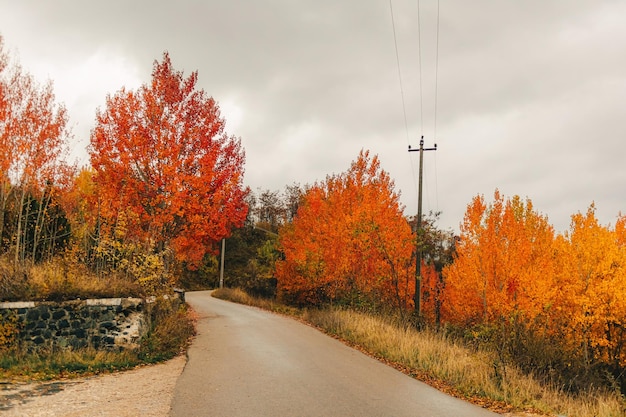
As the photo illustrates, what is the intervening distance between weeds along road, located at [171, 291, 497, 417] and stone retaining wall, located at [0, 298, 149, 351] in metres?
1.85

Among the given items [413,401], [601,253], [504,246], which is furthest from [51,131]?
[601,253]

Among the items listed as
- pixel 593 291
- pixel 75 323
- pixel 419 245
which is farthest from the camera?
pixel 593 291

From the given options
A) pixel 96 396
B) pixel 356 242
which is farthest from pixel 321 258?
pixel 96 396

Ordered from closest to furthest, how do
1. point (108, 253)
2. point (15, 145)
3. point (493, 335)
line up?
point (108, 253) → point (493, 335) → point (15, 145)

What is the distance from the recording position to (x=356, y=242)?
20.2 metres

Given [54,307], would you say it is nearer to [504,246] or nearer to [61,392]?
[61,392]

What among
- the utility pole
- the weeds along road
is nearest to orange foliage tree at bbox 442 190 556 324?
the utility pole

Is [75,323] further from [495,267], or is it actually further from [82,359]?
[495,267]

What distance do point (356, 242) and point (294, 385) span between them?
11813 mm

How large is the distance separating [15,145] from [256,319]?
38.1 ft

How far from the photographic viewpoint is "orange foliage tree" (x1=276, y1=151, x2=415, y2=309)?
64.4ft

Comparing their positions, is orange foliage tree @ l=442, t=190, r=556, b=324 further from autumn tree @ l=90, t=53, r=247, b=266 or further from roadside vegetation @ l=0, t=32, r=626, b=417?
autumn tree @ l=90, t=53, r=247, b=266

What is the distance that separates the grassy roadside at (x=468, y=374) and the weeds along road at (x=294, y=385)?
65 cm

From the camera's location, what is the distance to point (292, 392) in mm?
8297
